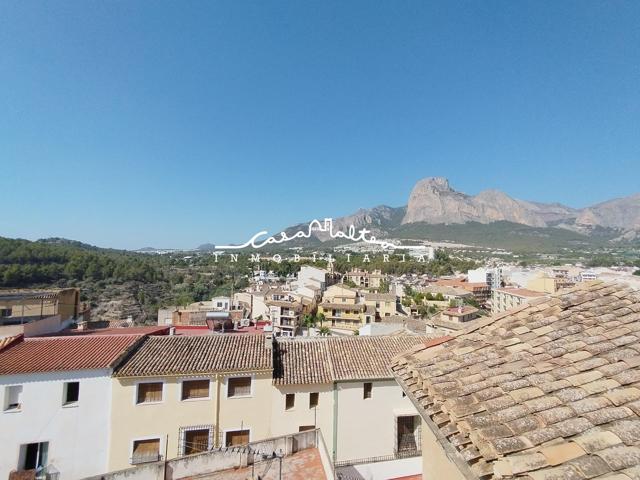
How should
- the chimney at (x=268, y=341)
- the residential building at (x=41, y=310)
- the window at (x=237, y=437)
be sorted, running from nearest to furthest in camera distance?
the window at (x=237, y=437) < the chimney at (x=268, y=341) < the residential building at (x=41, y=310)

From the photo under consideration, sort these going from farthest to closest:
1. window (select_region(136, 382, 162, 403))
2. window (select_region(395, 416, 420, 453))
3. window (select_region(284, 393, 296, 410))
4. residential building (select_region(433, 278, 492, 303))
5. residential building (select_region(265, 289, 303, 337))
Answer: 1. residential building (select_region(433, 278, 492, 303))
2. residential building (select_region(265, 289, 303, 337))
3. window (select_region(395, 416, 420, 453))
4. window (select_region(284, 393, 296, 410))
5. window (select_region(136, 382, 162, 403))

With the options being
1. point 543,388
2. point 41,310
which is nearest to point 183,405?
point 543,388

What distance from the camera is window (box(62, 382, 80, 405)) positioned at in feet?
36.3

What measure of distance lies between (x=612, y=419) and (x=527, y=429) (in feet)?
1.38

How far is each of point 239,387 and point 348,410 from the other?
12.7ft

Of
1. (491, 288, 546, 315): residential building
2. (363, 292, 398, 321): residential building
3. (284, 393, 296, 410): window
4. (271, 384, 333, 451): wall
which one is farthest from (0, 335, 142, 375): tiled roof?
(491, 288, 546, 315): residential building

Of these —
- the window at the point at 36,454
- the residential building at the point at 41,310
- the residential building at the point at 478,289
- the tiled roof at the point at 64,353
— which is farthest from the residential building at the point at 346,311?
the window at the point at 36,454

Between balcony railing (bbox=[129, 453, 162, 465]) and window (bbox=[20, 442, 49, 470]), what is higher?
window (bbox=[20, 442, 49, 470])

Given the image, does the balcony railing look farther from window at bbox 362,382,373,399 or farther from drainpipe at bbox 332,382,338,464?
window at bbox 362,382,373,399

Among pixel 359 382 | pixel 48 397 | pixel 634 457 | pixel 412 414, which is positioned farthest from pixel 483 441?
pixel 48 397

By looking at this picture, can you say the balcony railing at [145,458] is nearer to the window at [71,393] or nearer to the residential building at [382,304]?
the window at [71,393]

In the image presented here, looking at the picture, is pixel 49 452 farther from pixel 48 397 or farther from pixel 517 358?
pixel 517 358

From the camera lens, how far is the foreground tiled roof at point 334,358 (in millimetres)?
12125

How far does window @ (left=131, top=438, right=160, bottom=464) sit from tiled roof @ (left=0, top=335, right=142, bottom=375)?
108 inches
